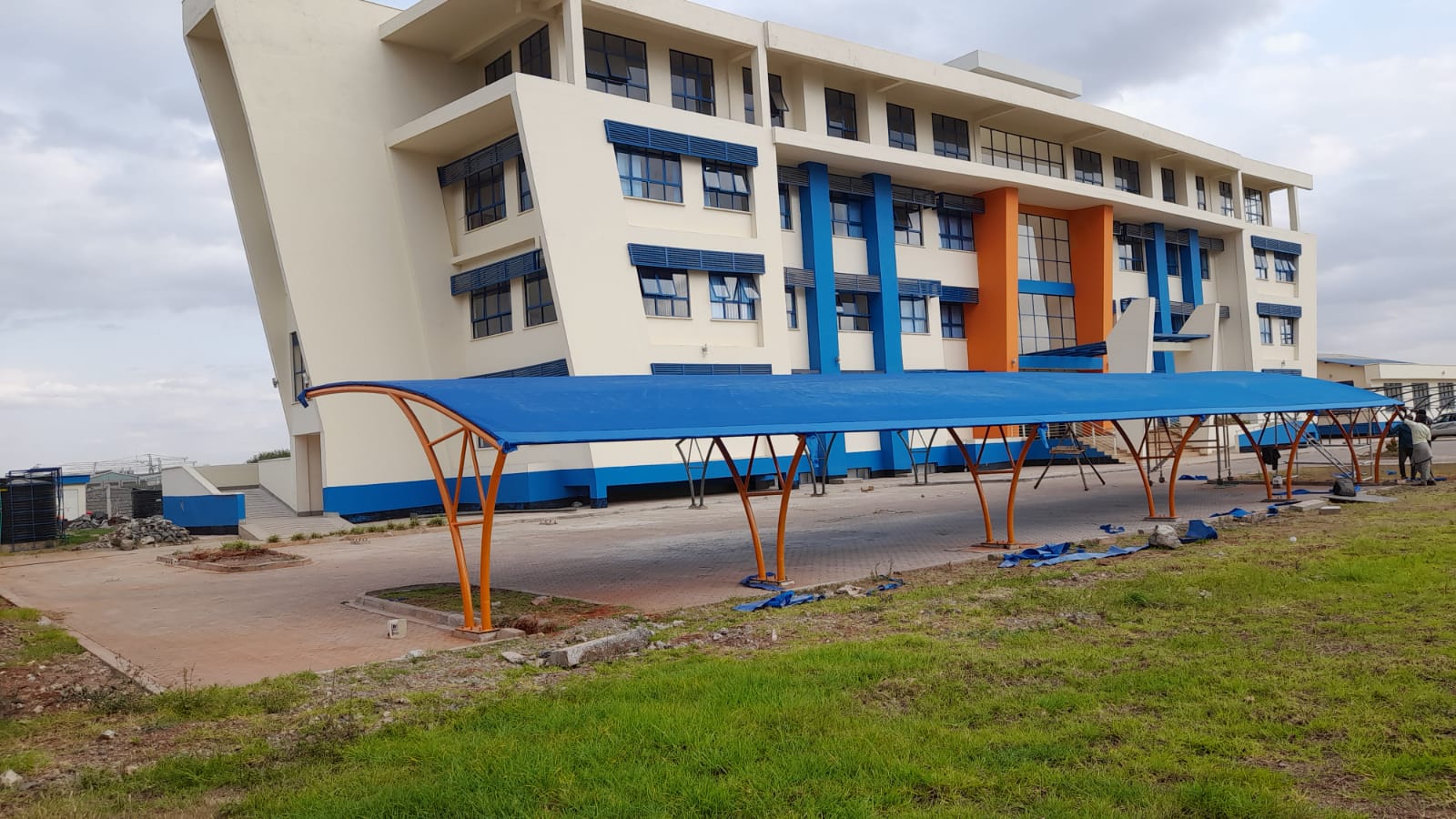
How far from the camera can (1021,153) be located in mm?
46375

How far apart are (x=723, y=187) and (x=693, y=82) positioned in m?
4.09

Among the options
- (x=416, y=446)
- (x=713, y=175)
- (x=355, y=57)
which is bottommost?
(x=416, y=446)

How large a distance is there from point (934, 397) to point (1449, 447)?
34822 mm

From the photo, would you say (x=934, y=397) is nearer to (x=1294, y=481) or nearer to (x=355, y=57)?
(x=1294, y=481)

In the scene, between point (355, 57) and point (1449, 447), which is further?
point (1449, 447)

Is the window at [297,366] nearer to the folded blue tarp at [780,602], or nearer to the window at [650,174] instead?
the window at [650,174]

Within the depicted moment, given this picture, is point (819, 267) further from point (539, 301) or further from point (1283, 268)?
point (1283, 268)

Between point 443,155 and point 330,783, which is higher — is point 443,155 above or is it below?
above

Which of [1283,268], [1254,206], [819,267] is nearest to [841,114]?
[819,267]

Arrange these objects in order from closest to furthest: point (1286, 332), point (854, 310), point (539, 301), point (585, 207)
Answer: point (585, 207)
point (539, 301)
point (854, 310)
point (1286, 332)

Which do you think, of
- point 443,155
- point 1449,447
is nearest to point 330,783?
point 443,155

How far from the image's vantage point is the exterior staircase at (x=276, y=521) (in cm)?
2975

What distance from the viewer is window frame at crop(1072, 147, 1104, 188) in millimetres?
48594

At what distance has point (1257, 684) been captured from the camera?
7.42 m
